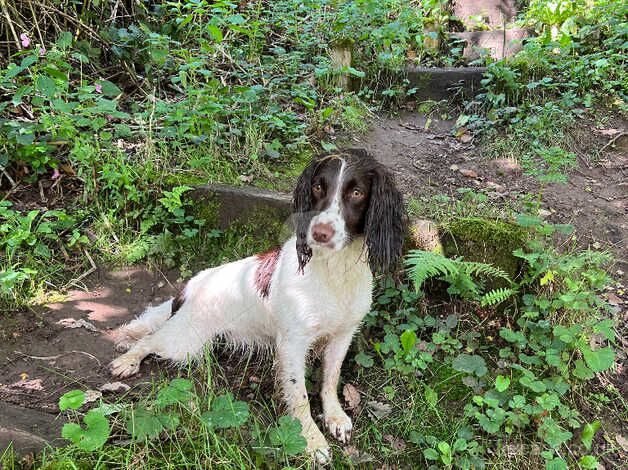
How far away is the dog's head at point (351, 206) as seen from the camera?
8.16 feet

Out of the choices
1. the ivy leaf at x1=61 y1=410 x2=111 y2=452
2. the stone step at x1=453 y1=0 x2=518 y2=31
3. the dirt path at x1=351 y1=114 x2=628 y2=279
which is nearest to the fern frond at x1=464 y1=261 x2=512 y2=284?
the dirt path at x1=351 y1=114 x2=628 y2=279

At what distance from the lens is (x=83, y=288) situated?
12.6 feet

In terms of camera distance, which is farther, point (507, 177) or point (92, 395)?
point (507, 177)

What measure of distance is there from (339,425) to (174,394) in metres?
1.01

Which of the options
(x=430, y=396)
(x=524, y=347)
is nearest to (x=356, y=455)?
(x=430, y=396)

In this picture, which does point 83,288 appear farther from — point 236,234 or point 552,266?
point 552,266

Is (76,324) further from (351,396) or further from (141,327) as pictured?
(351,396)

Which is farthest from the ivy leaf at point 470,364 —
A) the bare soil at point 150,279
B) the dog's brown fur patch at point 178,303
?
the dog's brown fur patch at point 178,303

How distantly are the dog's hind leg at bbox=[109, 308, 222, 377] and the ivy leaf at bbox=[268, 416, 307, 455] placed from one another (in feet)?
3.13

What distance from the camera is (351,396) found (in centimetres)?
309

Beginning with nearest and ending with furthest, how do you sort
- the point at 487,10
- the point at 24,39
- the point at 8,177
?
the point at 8,177 → the point at 24,39 → the point at 487,10

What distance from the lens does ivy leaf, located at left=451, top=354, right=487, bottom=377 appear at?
9.59ft

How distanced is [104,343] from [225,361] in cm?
81

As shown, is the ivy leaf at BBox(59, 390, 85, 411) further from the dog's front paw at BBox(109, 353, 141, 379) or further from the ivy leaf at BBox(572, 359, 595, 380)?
the ivy leaf at BBox(572, 359, 595, 380)
